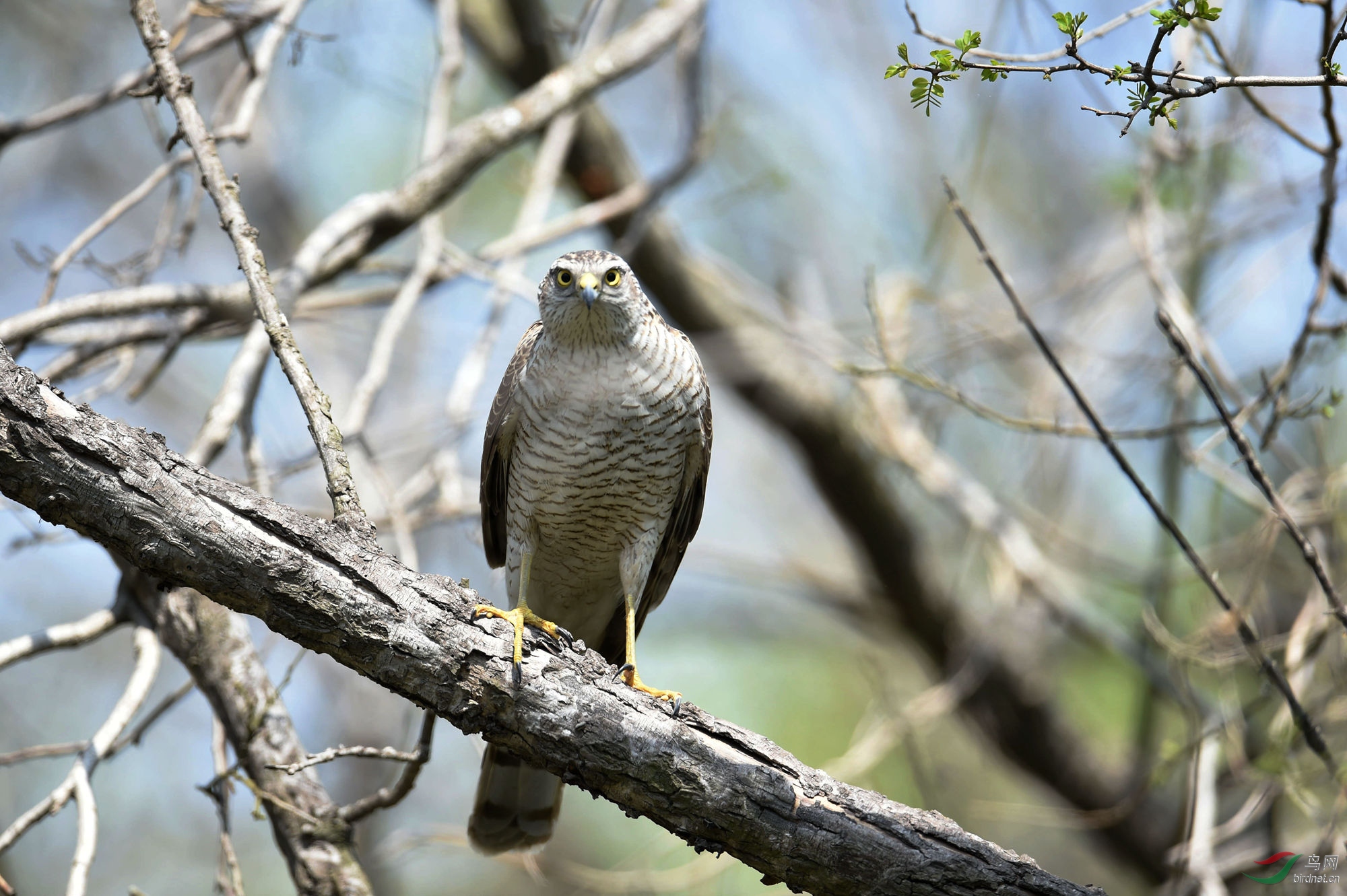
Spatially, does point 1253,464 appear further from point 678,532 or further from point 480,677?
point 480,677

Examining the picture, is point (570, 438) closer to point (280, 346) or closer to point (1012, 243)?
point (280, 346)

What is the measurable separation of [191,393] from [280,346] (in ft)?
26.8

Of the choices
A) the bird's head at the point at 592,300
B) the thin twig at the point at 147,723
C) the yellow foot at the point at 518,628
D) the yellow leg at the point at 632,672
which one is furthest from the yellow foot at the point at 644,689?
the thin twig at the point at 147,723

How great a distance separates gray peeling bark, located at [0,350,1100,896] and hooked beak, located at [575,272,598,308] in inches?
53.1

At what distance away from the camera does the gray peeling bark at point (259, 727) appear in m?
3.30

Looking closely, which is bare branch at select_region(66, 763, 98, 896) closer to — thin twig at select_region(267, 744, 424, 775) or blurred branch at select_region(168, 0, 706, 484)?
thin twig at select_region(267, 744, 424, 775)

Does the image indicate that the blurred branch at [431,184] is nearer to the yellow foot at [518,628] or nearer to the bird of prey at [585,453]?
the bird of prey at [585,453]

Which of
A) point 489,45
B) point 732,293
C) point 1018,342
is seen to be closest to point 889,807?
point 1018,342

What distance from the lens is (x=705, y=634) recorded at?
29.8 feet

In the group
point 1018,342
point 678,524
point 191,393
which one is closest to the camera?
point 678,524

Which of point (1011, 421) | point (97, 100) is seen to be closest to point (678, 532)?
point (1011, 421)

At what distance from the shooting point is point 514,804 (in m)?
3.82

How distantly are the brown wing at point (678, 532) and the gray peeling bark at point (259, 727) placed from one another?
1.41m

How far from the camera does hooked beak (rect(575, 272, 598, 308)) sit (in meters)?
3.58
